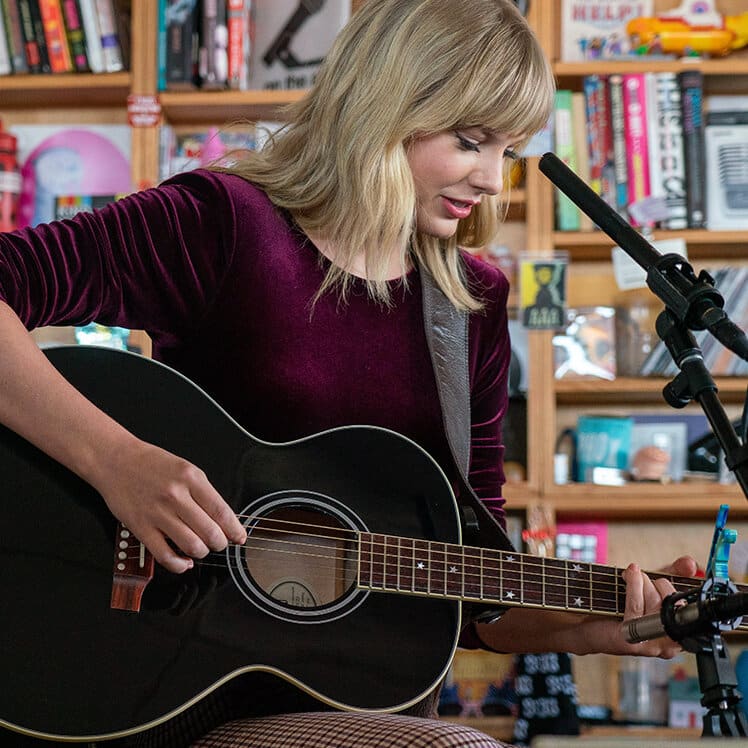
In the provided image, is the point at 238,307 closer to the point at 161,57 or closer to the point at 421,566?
the point at 421,566

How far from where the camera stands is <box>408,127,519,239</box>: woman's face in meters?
1.44

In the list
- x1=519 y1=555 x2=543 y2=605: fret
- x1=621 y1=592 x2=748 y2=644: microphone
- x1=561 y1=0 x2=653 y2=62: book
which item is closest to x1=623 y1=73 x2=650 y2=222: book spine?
x1=561 y1=0 x2=653 y2=62: book

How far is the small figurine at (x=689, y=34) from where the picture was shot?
2.75 meters

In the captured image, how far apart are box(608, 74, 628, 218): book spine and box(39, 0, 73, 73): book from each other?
1327 mm

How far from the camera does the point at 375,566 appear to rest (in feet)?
4.14

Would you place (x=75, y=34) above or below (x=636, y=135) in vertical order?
above

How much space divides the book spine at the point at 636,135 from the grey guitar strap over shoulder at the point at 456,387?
1.30m

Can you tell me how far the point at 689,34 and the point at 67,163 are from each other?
159 cm

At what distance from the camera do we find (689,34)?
2.74 meters

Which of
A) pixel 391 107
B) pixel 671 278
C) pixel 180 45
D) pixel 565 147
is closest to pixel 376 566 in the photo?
pixel 671 278

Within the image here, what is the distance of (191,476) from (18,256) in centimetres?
34

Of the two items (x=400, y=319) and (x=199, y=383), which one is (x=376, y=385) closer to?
(x=400, y=319)

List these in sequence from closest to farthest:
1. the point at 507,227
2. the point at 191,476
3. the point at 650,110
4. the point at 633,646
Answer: the point at 191,476, the point at 633,646, the point at 650,110, the point at 507,227

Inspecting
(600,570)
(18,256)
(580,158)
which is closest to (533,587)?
(600,570)
